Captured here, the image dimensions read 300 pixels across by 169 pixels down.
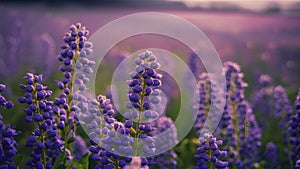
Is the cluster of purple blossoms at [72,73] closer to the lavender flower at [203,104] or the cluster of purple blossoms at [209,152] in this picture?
the cluster of purple blossoms at [209,152]

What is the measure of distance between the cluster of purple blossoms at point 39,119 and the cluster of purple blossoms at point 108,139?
36 centimetres

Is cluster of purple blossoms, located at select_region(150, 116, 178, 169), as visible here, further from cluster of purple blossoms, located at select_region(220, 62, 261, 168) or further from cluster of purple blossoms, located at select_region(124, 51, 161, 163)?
cluster of purple blossoms, located at select_region(124, 51, 161, 163)

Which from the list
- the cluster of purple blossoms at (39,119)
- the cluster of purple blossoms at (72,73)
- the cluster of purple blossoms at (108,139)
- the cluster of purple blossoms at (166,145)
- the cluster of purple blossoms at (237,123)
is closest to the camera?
the cluster of purple blossoms at (108,139)

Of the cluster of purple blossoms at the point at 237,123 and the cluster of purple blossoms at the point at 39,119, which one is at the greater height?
the cluster of purple blossoms at the point at 237,123

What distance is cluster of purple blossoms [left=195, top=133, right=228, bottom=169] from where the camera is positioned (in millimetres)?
3887

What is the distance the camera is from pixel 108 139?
3684mm

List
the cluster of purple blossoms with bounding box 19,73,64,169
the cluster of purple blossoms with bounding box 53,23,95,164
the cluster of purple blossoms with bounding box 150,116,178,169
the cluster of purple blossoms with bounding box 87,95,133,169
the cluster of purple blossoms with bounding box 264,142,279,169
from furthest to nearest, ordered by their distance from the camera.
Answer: the cluster of purple blossoms with bounding box 264,142,279,169 < the cluster of purple blossoms with bounding box 150,116,178,169 < the cluster of purple blossoms with bounding box 53,23,95,164 < the cluster of purple blossoms with bounding box 19,73,64,169 < the cluster of purple blossoms with bounding box 87,95,133,169

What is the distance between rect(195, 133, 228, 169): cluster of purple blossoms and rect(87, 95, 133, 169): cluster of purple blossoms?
58 cm

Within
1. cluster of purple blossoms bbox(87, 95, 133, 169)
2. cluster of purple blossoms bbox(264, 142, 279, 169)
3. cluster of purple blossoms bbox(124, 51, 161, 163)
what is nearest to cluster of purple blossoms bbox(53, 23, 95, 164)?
cluster of purple blossoms bbox(87, 95, 133, 169)

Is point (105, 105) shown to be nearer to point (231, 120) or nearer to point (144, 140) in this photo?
point (144, 140)

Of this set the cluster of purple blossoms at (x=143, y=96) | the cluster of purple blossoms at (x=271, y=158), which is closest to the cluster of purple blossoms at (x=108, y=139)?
the cluster of purple blossoms at (x=143, y=96)

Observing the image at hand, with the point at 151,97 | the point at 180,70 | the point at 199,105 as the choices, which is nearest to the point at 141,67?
the point at 151,97

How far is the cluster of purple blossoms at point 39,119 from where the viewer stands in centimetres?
401

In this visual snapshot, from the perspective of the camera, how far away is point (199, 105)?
18.3 feet
